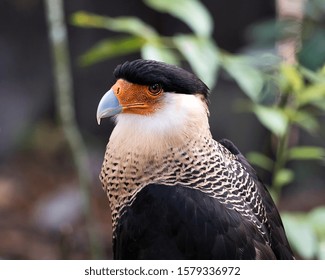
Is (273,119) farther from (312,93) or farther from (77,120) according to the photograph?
(77,120)

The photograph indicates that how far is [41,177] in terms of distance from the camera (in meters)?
4.06

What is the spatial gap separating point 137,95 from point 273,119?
1.56 ft

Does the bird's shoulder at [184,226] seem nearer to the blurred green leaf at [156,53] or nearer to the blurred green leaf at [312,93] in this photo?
the blurred green leaf at [156,53]

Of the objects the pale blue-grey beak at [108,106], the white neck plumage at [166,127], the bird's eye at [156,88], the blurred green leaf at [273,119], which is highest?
the bird's eye at [156,88]

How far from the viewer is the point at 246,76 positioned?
72.4 inches

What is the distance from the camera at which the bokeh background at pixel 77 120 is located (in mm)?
3617

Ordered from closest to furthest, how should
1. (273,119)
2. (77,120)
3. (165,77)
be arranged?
(165,77) → (273,119) → (77,120)

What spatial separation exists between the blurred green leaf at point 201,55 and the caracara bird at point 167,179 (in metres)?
0.17

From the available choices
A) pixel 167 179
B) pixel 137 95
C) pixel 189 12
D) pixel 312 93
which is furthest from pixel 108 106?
pixel 312 93

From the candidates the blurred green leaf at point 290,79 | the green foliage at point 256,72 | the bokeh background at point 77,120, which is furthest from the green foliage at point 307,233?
the bokeh background at point 77,120

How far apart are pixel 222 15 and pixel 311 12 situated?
164 cm

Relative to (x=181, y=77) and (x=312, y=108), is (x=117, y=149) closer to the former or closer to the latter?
(x=181, y=77)

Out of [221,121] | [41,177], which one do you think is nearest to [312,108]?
[221,121]

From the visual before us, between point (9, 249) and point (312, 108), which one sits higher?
point (312, 108)
